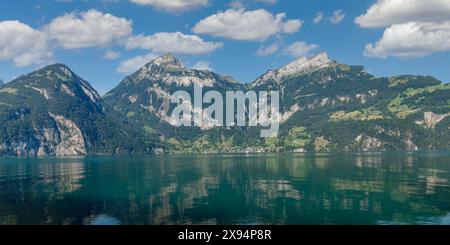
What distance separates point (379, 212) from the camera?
3684 inches

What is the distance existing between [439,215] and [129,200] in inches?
2779

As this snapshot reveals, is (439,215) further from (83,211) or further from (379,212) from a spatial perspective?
(83,211)
